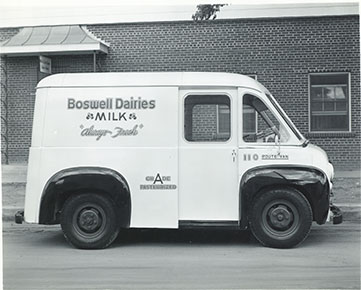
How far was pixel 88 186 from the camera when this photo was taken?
7.65m

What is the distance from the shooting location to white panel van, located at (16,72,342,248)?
7.64 metres

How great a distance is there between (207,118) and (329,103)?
314 cm

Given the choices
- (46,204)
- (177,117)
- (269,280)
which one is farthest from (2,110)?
(269,280)

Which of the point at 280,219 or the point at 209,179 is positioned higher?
the point at 209,179

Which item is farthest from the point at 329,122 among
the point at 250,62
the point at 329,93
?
the point at 250,62

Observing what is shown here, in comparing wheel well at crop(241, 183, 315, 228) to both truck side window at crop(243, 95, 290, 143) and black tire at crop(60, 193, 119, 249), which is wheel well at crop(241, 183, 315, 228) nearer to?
truck side window at crop(243, 95, 290, 143)

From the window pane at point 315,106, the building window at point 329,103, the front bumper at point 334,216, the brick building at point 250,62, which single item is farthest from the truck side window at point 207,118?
the window pane at point 315,106

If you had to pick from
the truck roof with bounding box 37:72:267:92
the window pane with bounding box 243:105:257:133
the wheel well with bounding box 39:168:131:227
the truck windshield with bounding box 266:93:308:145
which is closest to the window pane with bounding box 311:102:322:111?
the truck windshield with bounding box 266:93:308:145

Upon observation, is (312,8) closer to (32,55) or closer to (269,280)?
(269,280)

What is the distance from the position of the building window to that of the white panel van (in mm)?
2170

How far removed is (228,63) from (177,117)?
216 centimetres

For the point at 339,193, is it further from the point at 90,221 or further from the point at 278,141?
the point at 90,221

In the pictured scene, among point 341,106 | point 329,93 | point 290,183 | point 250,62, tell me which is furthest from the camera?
point 329,93

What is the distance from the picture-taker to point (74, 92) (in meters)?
7.83
